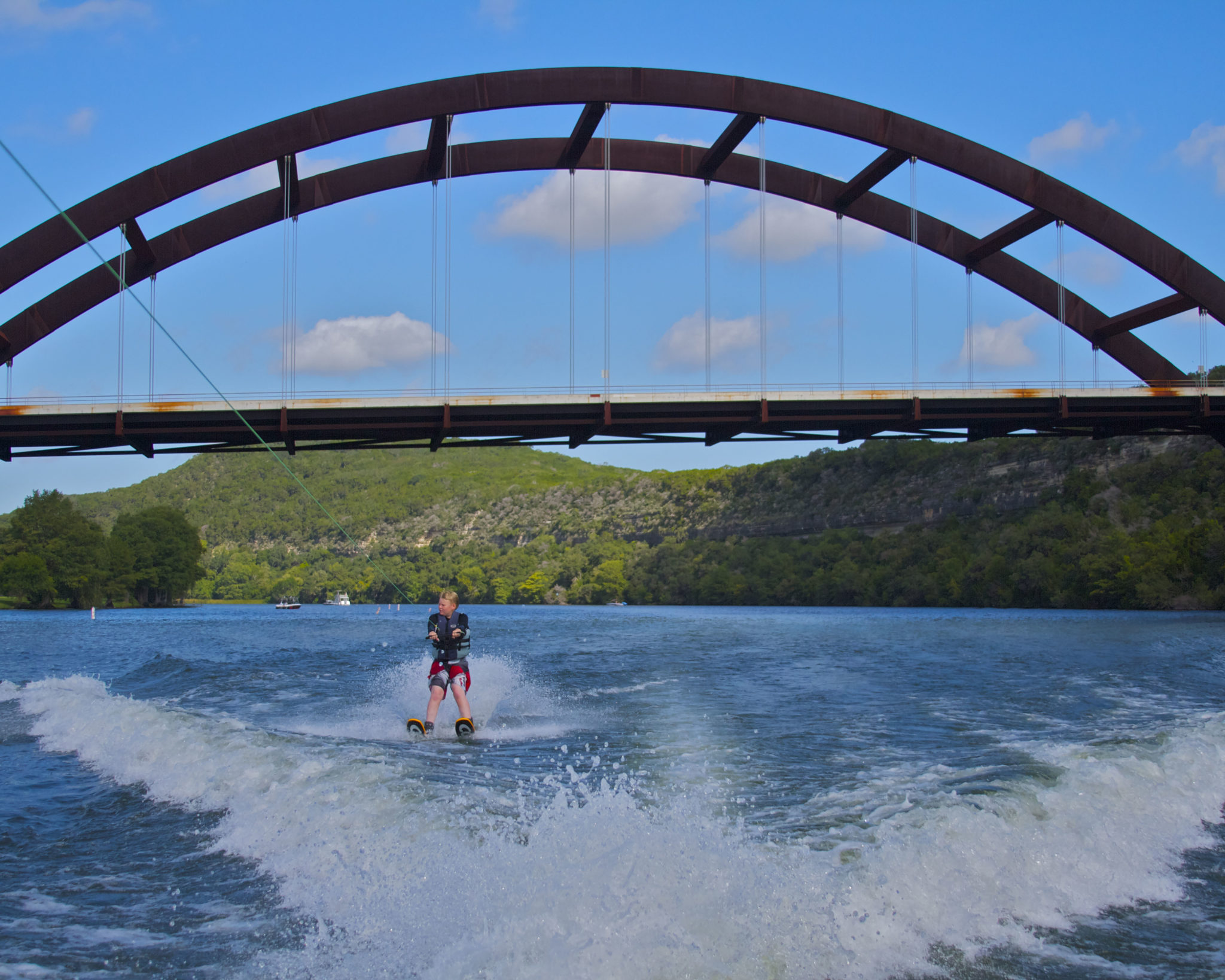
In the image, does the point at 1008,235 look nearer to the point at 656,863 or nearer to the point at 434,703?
the point at 434,703

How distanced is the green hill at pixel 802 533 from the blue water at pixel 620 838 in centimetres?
1519

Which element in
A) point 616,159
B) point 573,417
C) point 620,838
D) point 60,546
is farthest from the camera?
point 60,546

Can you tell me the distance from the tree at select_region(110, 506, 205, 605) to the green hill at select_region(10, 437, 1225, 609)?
1900cm

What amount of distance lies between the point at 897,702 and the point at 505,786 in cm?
892

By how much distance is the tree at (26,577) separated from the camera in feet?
311

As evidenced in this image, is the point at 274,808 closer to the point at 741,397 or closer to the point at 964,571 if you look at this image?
the point at 741,397

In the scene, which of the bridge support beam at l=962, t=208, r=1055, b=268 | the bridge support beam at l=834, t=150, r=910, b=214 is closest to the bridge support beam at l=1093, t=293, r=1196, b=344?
the bridge support beam at l=962, t=208, r=1055, b=268

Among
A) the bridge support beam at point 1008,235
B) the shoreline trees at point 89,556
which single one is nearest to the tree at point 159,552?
the shoreline trees at point 89,556

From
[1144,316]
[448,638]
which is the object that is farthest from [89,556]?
[448,638]

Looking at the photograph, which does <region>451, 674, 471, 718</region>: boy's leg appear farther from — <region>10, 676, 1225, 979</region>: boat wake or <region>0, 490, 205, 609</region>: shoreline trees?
<region>0, 490, 205, 609</region>: shoreline trees

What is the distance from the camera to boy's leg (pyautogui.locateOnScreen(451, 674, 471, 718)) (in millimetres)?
12211

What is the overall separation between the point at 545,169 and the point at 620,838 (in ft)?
106

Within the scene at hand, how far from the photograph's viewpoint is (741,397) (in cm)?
3036

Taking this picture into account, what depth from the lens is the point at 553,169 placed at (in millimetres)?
35344
